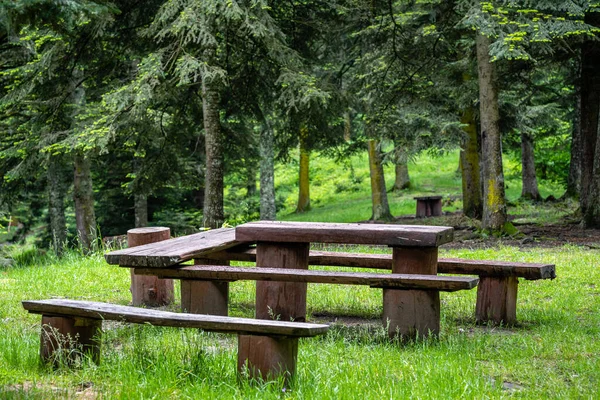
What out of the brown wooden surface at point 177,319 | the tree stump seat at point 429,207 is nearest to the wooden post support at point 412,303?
the brown wooden surface at point 177,319

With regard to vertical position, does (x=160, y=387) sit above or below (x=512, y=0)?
below

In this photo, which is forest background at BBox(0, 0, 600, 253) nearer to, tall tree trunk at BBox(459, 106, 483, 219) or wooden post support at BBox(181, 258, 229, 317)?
tall tree trunk at BBox(459, 106, 483, 219)

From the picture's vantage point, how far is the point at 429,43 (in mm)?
19234

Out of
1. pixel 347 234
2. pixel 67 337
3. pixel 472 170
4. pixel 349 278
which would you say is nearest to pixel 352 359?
pixel 349 278

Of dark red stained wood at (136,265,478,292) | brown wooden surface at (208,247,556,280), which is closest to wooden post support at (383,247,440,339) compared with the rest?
dark red stained wood at (136,265,478,292)

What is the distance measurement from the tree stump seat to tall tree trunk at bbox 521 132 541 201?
4.38 m

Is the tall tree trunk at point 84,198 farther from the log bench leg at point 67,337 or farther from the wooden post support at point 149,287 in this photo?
the log bench leg at point 67,337

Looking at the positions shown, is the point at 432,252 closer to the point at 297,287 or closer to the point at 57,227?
the point at 297,287

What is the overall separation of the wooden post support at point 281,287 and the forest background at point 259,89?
6273 mm

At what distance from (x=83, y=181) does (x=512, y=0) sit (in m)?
10.7

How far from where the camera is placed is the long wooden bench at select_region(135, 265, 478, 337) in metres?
6.17

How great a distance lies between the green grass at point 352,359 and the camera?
4555mm

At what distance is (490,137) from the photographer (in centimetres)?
1531

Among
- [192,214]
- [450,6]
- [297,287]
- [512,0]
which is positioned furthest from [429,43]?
[297,287]
